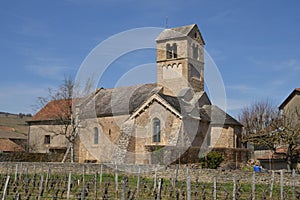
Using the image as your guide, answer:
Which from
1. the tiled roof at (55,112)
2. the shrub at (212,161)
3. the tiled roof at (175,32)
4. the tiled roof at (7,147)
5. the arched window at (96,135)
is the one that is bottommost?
the shrub at (212,161)

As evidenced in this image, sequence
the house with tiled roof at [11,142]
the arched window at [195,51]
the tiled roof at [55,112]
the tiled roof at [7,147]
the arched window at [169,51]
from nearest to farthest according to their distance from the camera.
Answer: the arched window at [169,51], the arched window at [195,51], the tiled roof at [55,112], the tiled roof at [7,147], the house with tiled roof at [11,142]

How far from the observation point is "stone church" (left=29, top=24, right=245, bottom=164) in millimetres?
33844

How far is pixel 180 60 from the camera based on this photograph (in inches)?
1610

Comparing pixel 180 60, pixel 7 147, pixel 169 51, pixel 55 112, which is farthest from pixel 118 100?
pixel 7 147

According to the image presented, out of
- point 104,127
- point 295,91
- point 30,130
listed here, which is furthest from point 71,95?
point 295,91

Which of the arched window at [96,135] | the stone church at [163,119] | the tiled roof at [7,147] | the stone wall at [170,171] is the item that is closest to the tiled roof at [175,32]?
the stone church at [163,119]

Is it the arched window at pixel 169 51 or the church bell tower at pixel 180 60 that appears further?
the arched window at pixel 169 51

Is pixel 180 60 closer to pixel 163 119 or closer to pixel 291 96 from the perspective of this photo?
pixel 163 119

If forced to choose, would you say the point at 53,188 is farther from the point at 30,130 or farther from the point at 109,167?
the point at 30,130

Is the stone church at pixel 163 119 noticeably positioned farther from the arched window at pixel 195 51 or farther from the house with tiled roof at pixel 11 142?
the house with tiled roof at pixel 11 142

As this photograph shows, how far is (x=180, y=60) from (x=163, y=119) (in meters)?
8.87

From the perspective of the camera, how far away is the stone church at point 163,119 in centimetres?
3384

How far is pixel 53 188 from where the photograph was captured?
20.3m

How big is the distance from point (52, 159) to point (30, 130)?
1138 centimetres
